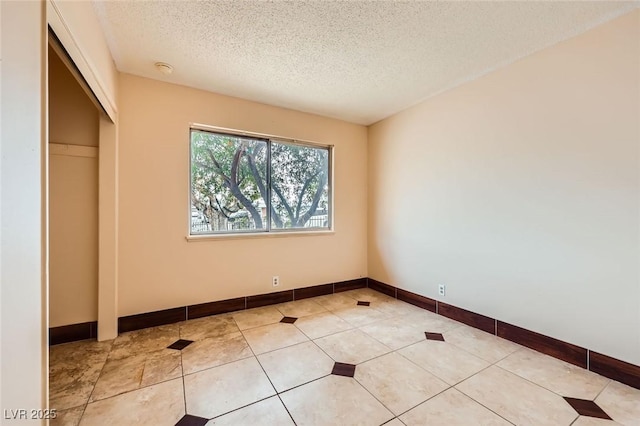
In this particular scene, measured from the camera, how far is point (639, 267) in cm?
163

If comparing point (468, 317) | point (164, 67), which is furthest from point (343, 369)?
point (164, 67)

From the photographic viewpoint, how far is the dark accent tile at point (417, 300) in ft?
9.47

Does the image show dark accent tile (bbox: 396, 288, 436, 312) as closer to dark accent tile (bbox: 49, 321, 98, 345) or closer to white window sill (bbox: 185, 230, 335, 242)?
white window sill (bbox: 185, 230, 335, 242)

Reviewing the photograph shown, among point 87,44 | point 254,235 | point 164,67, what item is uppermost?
point 164,67

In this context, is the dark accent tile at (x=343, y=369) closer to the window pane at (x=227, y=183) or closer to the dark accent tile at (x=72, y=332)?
the window pane at (x=227, y=183)

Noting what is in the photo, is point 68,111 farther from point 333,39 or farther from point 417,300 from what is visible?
point 417,300

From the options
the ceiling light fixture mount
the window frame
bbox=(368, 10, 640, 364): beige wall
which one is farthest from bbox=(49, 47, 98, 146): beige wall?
bbox=(368, 10, 640, 364): beige wall

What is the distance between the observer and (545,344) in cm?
203

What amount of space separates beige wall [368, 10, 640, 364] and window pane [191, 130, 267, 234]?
1.87m

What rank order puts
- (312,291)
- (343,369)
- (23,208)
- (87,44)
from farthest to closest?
(312,291) → (343,369) → (87,44) → (23,208)

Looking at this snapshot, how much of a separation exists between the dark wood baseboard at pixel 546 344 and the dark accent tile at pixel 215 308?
2029mm

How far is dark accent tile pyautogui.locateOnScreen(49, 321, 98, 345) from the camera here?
2135 mm

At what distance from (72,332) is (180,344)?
3.01ft

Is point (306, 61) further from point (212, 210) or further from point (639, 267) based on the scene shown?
point (639, 267)
